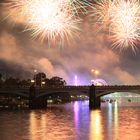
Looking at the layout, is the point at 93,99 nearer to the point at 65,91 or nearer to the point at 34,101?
the point at 65,91

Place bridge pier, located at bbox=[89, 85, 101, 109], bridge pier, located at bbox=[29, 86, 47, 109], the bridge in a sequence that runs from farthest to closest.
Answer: bridge pier, located at bbox=[29, 86, 47, 109], the bridge, bridge pier, located at bbox=[89, 85, 101, 109]

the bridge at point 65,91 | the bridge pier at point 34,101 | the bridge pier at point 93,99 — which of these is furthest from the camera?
the bridge pier at point 34,101

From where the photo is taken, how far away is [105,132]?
5803 cm

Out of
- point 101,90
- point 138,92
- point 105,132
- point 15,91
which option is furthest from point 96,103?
point 105,132

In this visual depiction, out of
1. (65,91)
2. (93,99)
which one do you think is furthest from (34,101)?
(93,99)

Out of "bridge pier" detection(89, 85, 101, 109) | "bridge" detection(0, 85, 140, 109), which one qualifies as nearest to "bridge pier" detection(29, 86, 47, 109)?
"bridge" detection(0, 85, 140, 109)

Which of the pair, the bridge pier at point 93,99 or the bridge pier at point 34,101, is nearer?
the bridge pier at point 93,99

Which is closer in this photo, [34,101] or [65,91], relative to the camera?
[34,101]

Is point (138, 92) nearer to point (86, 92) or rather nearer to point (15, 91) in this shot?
point (86, 92)

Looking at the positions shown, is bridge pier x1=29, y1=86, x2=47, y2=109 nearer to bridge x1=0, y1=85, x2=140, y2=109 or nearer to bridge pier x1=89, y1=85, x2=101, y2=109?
bridge x1=0, y1=85, x2=140, y2=109

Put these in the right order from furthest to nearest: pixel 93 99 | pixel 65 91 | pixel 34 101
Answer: pixel 65 91 → pixel 34 101 → pixel 93 99

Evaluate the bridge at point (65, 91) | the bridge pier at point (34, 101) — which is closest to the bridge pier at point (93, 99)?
the bridge at point (65, 91)

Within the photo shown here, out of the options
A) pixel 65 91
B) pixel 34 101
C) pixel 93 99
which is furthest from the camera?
pixel 65 91

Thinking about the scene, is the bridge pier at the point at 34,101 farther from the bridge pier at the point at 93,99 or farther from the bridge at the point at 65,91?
the bridge pier at the point at 93,99
